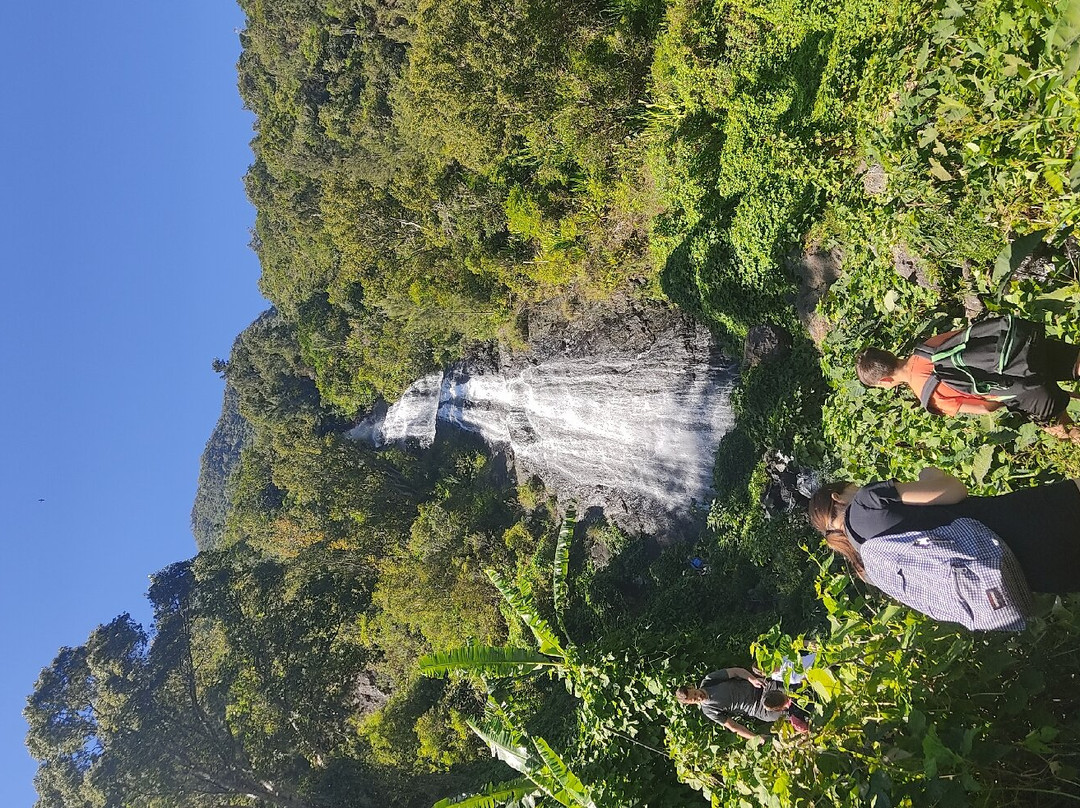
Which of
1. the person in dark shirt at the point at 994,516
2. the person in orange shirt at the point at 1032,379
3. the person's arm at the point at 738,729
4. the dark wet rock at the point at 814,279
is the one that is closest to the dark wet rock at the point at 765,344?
the dark wet rock at the point at 814,279

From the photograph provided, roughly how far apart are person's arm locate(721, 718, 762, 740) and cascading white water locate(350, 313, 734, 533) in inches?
303

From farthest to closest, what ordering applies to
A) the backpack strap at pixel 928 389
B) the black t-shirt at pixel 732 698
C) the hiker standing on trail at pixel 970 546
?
the black t-shirt at pixel 732 698 < the backpack strap at pixel 928 389 < the hiker standing on trail at pixel 970 546

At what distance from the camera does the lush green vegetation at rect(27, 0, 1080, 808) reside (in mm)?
4461

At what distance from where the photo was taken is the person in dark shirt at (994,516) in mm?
3602

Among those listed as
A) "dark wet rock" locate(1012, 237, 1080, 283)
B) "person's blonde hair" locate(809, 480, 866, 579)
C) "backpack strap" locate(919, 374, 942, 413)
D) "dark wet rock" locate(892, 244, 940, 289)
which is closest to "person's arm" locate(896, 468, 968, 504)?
"person's blonde hair" locate(809, 480, 866, 579)

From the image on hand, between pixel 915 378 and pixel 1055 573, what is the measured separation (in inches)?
70.1

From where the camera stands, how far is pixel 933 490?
400cm

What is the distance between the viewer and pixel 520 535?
18938mm

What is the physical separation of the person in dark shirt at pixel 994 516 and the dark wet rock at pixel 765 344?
6742 mm

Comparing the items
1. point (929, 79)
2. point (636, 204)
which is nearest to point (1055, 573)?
point (929, 79)

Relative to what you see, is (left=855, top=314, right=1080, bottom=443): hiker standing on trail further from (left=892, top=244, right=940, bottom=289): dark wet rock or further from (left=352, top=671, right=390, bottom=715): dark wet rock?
(left=352, top=671, right=390, bottom=715): dark wet rock

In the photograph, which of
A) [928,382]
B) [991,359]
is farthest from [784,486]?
[991,359]

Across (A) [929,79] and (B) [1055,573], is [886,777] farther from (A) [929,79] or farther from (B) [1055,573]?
(A) [929,79]

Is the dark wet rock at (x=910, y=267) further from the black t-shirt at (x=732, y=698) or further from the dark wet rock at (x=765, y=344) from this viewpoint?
the black t-shirt at (x=732, y=698)
